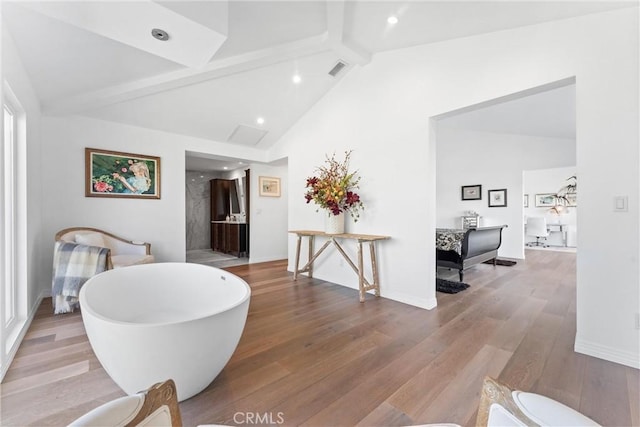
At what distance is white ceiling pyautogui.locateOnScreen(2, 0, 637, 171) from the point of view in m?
1.98

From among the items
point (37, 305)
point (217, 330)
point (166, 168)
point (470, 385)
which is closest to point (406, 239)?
point (470, 385)

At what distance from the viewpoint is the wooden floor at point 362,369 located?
1447 millimetres

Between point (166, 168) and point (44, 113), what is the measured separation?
1.45m

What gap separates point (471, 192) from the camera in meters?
6.88

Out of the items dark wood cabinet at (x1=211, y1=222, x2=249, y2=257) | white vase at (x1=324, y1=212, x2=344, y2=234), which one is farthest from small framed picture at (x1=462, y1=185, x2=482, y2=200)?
dark wood cabinet at (x1=211, y1=222, x2=249, y2=257)

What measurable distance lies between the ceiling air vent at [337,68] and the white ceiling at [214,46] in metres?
0.08

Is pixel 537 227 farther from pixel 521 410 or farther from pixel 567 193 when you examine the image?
pixel 521 410

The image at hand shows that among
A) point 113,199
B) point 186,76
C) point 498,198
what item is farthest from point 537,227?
point 113,199

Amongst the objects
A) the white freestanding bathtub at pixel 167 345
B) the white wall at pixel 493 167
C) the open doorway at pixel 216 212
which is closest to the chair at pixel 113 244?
the white freestanding bathtub at pixel 167 345

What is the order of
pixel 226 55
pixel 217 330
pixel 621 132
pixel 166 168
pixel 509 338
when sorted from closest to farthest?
pixel 217 330 → pixel 621 132 → pixel 509 338 → pixel 226 55 → pixel 166 168

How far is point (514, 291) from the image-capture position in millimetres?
3582

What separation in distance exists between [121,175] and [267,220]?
2723 millimetres

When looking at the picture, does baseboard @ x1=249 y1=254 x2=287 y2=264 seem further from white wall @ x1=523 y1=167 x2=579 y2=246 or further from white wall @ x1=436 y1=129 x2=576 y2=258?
white wall @ x1=523 y1=167 x2=579 y2=246

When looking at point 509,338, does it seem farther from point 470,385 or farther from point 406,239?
point 406,239
